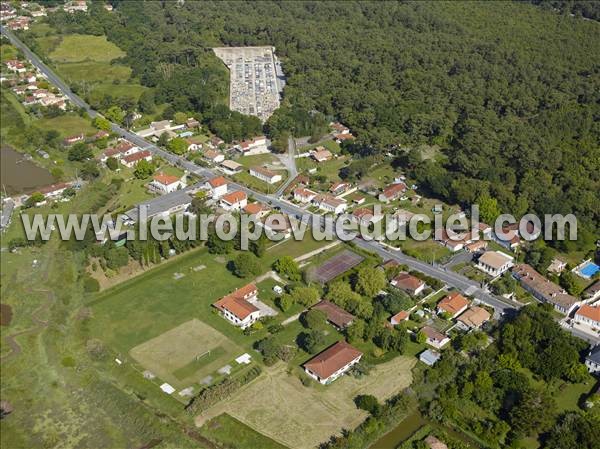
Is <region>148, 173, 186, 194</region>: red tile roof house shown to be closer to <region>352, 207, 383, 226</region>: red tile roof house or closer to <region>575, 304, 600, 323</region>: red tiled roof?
<region>352, 207, 383, 226</region>: red tile roof house

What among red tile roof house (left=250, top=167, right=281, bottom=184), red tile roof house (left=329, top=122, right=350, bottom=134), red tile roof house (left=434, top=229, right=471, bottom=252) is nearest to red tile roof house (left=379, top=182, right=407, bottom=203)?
red tile roof house (left=434, top=229, right=471, bottom=252)

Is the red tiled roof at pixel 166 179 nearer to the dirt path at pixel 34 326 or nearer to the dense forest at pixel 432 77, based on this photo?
the dense forest at pixel 432 77

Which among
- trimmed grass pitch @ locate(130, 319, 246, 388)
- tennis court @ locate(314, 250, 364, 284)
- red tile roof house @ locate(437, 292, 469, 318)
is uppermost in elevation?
red tile roof house @ locate(437, 292, 469, 318)

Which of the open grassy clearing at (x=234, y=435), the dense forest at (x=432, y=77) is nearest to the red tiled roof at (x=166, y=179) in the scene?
the dense forest at (x=432, y=77)

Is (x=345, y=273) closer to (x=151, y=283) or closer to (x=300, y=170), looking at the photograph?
(x=151, y=283)

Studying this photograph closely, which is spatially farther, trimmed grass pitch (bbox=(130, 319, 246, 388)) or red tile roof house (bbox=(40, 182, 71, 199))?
red tile roof house (bbox=(40, 182, 71, 199))

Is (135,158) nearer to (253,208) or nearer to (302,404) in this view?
(253,208)
